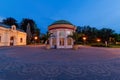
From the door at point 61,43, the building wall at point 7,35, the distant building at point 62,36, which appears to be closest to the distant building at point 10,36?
the building wall at point 7,35

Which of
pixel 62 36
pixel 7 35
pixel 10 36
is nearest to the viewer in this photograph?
pixel 62 36

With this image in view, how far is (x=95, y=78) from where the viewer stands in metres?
8.28

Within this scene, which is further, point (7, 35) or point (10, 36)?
point (10, 36)

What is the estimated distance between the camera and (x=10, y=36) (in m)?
41.2

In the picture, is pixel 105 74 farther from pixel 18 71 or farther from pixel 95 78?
pixel 18 71

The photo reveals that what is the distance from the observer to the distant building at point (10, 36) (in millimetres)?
36922

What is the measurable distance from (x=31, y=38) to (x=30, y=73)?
53561mm

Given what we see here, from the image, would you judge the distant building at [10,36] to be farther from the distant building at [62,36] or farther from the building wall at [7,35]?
the distant building at [62,36]

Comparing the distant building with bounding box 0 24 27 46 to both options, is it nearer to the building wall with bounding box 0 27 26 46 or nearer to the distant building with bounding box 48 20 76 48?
the building wall with bounding box 0 27 26 46

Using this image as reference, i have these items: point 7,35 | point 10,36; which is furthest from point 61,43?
point 10,36

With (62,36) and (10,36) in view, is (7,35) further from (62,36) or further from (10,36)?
→ (62,36)

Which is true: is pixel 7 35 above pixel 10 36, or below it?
above

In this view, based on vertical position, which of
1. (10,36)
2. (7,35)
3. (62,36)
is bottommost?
(62,36)

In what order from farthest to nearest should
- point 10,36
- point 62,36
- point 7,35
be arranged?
point 10,36
point 7,35
point 62,36
